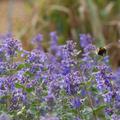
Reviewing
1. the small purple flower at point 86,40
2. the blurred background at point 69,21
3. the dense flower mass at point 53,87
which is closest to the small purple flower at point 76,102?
the dense flower mass at point 53,87

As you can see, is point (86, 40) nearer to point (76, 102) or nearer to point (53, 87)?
Answer: point (53, 87)

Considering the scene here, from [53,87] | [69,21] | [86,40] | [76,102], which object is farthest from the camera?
[69,21]

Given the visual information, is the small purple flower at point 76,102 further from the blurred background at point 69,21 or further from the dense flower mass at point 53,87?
the blurred background at point 69,21

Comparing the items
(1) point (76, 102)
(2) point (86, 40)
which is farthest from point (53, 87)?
(2) point (86, 40)

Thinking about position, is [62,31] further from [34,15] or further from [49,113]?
[49,113]

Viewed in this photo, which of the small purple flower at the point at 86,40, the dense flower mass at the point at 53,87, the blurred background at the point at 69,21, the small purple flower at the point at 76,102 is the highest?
the blurred background at the point at 69,21

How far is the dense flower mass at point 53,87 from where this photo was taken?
268 cm

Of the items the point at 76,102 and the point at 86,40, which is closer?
the point at 76,102

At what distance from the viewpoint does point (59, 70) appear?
3.32 meters

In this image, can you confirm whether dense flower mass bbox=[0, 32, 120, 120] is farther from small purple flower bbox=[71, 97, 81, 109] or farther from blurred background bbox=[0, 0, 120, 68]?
blurred background bbox=[0, 0, 120, 68]

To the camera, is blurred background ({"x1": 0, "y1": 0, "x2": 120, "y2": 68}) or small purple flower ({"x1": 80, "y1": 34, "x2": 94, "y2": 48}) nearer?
small purple flower ({"x1": 80, "y1": 34, "x2": 94, "y2": 48})

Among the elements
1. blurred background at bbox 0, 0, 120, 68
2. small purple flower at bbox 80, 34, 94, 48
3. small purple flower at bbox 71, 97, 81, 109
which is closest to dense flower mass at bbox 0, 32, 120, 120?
small purple flower at bbox 71, 97, 81, 109

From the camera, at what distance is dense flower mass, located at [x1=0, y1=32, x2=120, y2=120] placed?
268 centimetres

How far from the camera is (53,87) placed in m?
2.96
